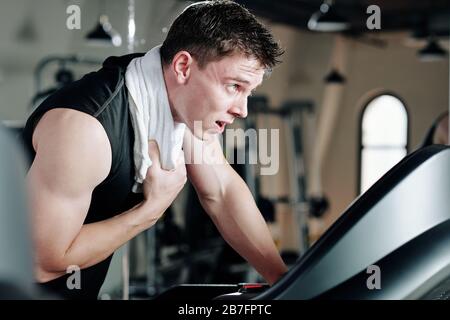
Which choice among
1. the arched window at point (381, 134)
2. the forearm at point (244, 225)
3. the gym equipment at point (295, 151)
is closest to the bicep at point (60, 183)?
the forearm at point (244, 225)

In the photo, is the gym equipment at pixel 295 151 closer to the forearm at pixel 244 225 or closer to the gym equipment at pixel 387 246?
the forearm at pixel 244 225

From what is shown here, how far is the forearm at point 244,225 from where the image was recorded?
3.22ft

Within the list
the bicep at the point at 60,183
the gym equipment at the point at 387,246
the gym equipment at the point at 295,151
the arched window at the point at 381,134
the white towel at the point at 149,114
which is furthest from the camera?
the arched window at the point at 381,134

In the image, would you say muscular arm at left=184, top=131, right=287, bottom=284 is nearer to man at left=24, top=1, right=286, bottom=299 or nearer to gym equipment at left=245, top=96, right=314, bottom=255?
man at left=24, top=1, right=286, bottom=299

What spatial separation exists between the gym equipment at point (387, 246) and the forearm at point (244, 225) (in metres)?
0.30

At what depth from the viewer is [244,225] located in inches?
39.8

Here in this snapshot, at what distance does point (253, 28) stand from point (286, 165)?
5.55 m

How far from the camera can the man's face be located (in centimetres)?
83

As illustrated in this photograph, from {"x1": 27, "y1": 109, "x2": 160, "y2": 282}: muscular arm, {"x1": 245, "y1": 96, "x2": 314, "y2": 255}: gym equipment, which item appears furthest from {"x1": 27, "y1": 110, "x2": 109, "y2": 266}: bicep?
{"x1": 245, "y1": 96, "x2": 314, "y2": 255}: gym equipment

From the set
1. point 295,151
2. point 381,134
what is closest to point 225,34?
point 295,151

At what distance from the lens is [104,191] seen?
924mm

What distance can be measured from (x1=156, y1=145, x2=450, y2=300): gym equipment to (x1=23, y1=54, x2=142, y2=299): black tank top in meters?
0.30
